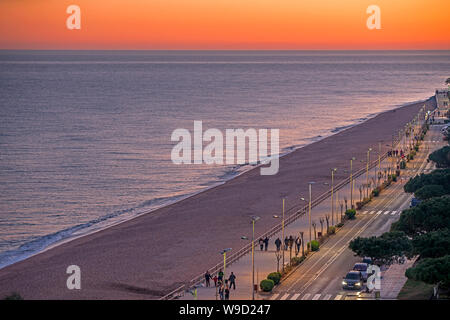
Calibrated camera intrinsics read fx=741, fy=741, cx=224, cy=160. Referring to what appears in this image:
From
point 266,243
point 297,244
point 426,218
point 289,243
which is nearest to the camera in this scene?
point 426,218

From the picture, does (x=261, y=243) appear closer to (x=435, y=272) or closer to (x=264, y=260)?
(x=264, y=260)

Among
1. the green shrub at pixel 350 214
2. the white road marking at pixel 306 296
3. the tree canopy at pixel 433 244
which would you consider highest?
the tree canopy at pixel 433 244

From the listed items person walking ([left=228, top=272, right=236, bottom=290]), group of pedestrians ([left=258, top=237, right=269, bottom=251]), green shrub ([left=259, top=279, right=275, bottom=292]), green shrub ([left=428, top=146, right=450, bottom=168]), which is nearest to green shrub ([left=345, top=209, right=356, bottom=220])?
group of pedestrians ([left=258, top=237, right=269, bottom=251])

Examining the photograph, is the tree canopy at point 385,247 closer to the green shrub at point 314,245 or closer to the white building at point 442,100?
the green shrub at point 314,245

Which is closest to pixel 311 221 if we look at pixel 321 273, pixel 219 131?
pixel 321 273

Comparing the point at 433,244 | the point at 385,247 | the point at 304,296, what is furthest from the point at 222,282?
the point at 433,244

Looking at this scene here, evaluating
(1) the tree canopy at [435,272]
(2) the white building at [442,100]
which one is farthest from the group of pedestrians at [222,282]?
(2) the white building at [442,100]
